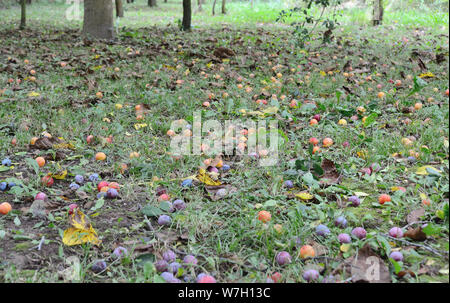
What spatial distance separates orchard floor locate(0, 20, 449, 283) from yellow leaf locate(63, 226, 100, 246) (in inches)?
1.4

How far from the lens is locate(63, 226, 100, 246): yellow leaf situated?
2.09 metres

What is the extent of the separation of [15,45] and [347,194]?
7449 mm

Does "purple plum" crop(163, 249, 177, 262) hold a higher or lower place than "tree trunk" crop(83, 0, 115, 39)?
lower

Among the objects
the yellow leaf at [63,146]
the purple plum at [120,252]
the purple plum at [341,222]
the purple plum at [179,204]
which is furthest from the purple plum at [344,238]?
the yellow leaf at [63,146]

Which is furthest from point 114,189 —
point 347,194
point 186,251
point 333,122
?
point 333,122

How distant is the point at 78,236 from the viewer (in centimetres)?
211

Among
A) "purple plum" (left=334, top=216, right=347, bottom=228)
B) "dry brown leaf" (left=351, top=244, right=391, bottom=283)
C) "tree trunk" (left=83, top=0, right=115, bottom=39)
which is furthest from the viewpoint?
"tree trunk" (left=83, top=0, right=115, bottom=39)

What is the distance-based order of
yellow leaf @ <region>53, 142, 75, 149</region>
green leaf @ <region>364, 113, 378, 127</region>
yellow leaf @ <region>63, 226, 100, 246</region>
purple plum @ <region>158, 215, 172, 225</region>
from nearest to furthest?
1. yellow leaf @ <region>63, 226, 100, 246</region>
2. purple plum @ <region>158, 215, 172, 225</region>
3. yellow leaf @ <region>53, 142, 75, 149</region>
4. green leaf @ <region>364, 113, 378, 127</region>

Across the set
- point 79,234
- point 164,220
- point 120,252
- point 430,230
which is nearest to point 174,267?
point 120,252

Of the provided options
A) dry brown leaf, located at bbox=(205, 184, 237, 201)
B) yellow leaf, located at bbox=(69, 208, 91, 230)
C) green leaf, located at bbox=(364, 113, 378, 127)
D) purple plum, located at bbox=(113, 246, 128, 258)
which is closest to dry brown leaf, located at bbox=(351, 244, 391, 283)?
dry brown leaf, located at bbox=(205, 184, 237, 201)

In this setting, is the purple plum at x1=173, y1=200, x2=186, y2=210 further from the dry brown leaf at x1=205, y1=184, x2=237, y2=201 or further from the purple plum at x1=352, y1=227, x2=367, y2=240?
the purple plum at x1=352, y1=227, x2=367, y2=240

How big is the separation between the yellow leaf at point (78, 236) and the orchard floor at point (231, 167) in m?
0.04

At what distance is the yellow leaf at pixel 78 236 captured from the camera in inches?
82.2

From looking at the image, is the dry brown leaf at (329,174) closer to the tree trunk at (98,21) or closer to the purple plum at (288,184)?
the purple plum at (288,184)
